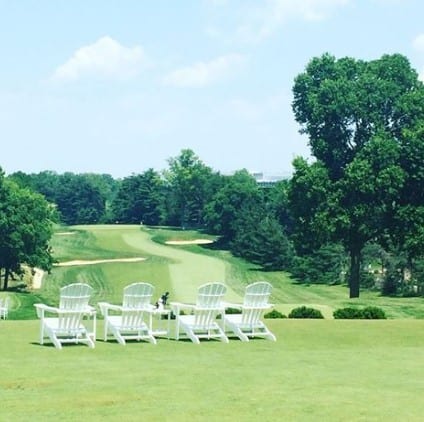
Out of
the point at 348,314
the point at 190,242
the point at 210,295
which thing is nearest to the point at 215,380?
the point at 210,295

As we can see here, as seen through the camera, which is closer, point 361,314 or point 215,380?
point 215,380

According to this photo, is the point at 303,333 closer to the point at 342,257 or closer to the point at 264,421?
the point at 264,421

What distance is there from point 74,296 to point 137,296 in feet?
4.34

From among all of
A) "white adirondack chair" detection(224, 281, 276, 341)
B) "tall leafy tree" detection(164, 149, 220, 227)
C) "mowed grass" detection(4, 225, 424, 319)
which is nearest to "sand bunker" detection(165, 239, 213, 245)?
"mowed grass" detection(4, 225, 424, 319)

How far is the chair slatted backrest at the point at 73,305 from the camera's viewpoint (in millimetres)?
15117

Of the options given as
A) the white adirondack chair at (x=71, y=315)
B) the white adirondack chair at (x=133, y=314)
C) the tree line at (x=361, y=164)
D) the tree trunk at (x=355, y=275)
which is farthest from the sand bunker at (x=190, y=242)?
the white adirondack chair at (x=71, y=315)

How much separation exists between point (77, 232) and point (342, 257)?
5263 centimetres

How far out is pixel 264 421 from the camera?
8602 mm

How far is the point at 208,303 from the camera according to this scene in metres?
16.5

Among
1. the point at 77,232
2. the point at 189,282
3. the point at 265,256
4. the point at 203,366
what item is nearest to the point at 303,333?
the point at 203,366

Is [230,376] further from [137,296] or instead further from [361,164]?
[361,164]

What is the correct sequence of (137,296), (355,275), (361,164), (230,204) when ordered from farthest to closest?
(230,204) → (355,275) → (361,164) → (137,296)

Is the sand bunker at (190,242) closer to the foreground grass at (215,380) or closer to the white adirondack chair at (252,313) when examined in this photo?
the white adirondack chair at (252,313)

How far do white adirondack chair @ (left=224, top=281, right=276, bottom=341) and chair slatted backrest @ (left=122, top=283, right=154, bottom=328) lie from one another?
1827 mm
